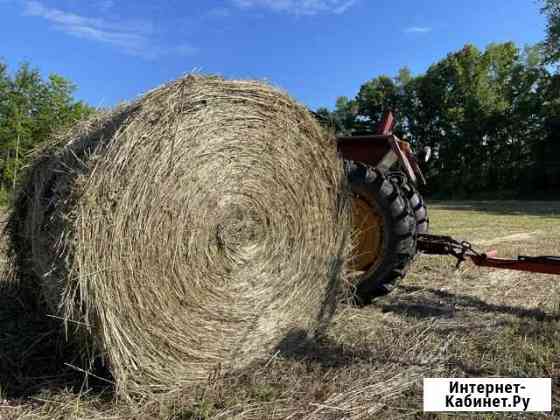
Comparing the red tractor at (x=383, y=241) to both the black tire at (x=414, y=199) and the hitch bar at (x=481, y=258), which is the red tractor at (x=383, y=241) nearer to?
the hitch bar at (x=481, y=258)

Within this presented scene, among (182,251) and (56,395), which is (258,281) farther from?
(56,395)

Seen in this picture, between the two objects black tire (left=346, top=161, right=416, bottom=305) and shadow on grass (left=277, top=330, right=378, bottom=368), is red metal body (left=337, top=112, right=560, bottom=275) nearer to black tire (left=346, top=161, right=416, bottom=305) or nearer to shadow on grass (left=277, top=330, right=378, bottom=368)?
black tire (left=346, top=161, right=416, bottom=305)

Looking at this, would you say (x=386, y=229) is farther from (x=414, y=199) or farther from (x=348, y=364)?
(x=348, y=364)

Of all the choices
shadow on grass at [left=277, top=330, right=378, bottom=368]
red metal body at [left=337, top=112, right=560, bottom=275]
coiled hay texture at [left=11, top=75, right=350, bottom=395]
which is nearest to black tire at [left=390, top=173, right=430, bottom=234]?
red metal body at [left=337, top=112, right=560, bottom=275]

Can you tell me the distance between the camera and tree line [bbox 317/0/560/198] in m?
29.6

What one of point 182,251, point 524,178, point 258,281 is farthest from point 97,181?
point 524,178

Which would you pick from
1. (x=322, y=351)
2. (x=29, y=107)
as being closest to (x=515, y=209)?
(x=322, y=351)

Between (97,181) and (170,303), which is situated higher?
(97,181)

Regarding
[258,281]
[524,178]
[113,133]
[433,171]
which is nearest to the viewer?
[113,133]

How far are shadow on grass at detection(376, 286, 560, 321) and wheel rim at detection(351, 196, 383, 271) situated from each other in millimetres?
435

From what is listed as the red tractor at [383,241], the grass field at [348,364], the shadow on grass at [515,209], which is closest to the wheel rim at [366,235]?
the red tractor at [383,241]

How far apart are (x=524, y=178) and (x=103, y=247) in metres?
32.1

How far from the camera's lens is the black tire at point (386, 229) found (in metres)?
3.94

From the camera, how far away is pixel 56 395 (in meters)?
2.46
